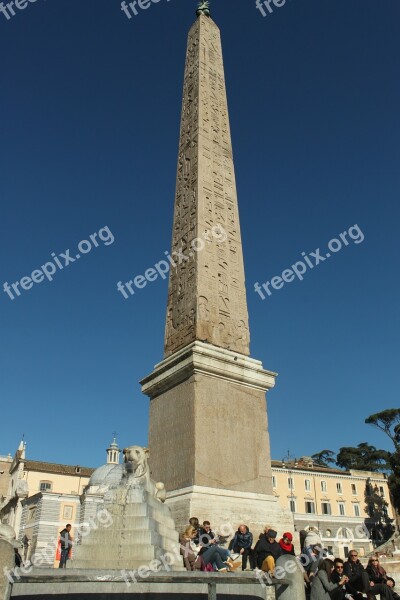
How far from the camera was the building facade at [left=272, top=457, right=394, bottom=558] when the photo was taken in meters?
47.2

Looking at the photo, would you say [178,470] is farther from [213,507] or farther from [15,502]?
[15,502]

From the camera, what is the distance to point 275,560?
6.22m

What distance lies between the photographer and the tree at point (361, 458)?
64.4 m

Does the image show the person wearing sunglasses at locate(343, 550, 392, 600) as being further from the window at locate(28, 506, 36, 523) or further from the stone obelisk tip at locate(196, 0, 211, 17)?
the window at locate(28, 506, 36, 523)

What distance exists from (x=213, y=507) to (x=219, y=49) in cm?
1115

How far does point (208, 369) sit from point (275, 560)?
119 inches

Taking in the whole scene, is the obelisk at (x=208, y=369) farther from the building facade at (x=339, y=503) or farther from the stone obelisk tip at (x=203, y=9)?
the building facade at (x=339, y=503)

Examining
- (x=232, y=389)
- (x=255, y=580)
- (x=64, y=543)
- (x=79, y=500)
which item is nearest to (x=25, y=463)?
(x=79, y=500)

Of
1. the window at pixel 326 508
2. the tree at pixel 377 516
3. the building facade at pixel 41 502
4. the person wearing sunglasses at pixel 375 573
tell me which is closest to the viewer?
the person wearing sunglasses at pixel 375 573

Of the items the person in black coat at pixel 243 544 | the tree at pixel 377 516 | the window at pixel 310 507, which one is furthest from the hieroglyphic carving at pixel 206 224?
the tree at pixel 377 516

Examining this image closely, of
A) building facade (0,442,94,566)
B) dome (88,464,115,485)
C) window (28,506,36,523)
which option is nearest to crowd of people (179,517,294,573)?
building facade (0,442,94,566)

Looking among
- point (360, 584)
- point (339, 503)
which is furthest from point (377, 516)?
point (360, 584)

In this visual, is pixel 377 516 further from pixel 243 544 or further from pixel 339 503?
pixel 243 544

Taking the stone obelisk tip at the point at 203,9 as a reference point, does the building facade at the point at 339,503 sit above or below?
below
